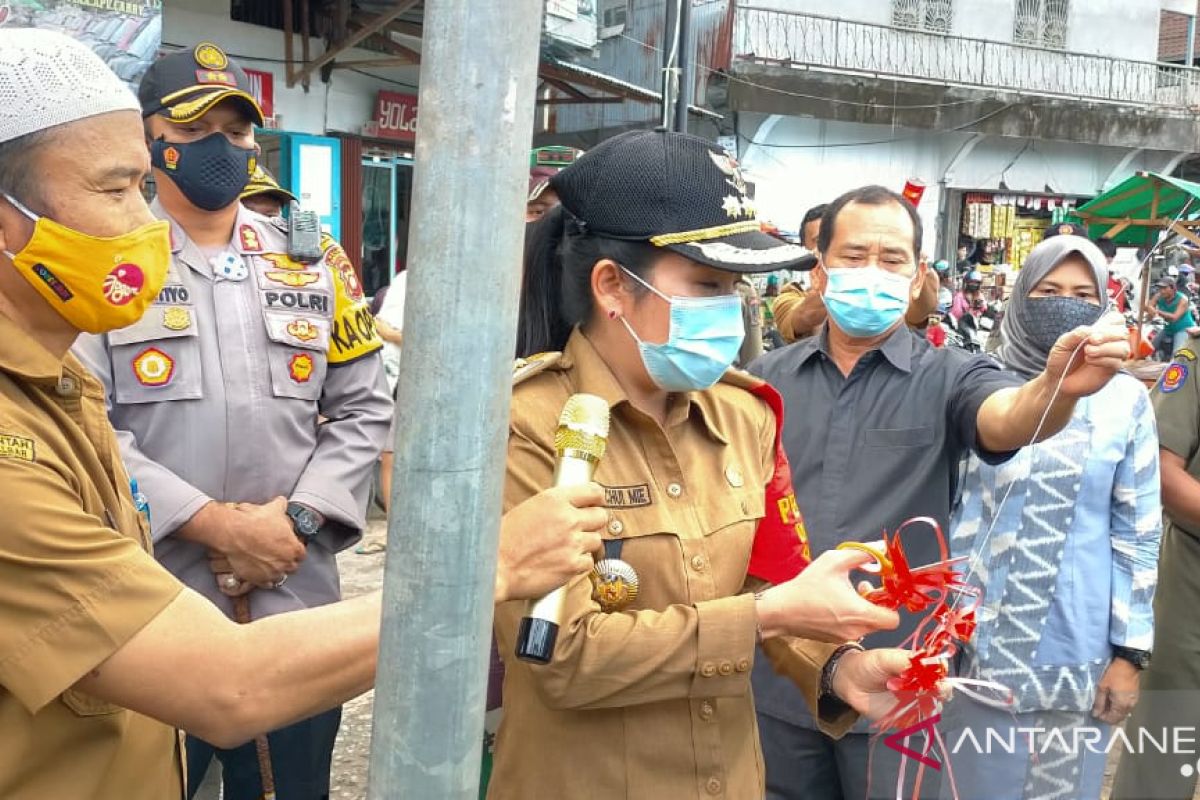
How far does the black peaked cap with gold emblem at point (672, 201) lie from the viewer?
1992 millimetres

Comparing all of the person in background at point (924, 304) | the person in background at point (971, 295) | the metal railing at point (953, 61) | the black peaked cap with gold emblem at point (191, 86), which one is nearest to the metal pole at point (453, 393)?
the black peaked cap with gold emblem at point (191, 86)

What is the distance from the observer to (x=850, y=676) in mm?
2047

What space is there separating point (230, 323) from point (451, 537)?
6.46 feet

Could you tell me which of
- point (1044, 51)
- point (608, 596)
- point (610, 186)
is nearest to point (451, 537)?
point (608, 596)

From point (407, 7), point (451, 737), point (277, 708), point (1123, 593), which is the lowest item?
point (1123, 593)

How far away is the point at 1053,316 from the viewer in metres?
3.25

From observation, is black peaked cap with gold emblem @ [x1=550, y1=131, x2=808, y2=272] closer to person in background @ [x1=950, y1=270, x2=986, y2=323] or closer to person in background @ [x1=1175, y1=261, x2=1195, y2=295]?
person in background @ [x1=950, y1=270, x2=986, y2=323]

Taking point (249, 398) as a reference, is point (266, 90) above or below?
above

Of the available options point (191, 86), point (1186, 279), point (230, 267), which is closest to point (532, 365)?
point (230, 267)

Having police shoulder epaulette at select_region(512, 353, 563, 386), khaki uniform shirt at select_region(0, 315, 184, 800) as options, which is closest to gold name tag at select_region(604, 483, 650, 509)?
police shoulder epaulette at select_region(512, 353, 563, 386)

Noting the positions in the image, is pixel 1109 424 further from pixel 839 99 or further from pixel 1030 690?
pixel 839 99

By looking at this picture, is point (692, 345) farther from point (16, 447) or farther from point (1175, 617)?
point (1175, 617)

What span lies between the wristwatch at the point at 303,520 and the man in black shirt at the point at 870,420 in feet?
3.95

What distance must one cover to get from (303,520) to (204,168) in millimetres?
952
